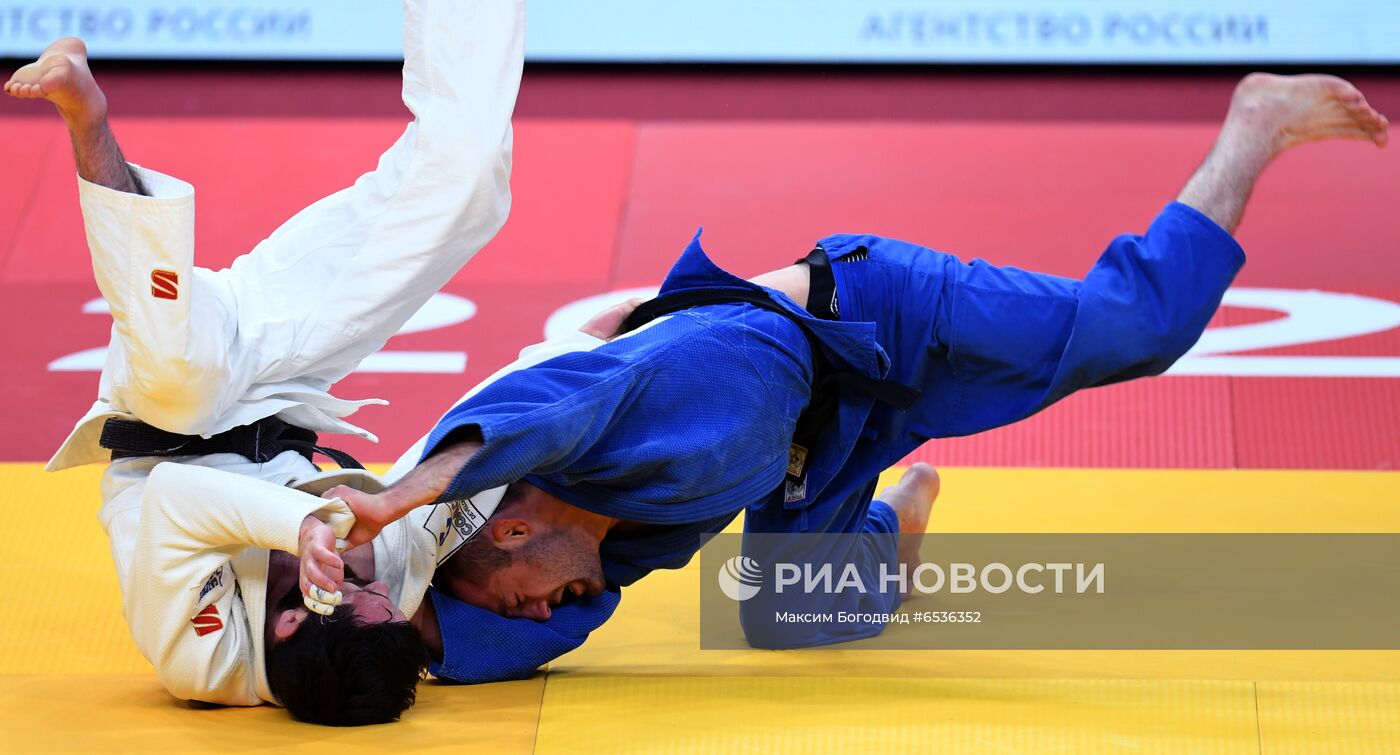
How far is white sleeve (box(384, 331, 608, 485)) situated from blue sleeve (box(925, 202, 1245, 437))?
678 mm

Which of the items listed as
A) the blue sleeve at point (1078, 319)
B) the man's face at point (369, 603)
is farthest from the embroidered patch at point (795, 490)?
the man's face at point (369, 603)

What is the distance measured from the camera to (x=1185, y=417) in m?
4.16

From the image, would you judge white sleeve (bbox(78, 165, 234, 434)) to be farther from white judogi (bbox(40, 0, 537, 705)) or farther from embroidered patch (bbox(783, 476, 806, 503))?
embroidered patch (bbox(783, 476, 806, 503))

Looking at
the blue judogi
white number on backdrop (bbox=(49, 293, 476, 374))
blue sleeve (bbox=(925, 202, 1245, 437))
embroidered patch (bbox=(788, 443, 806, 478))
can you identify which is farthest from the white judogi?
white number on backdrop (bbox=(49, 293, 476, 374))

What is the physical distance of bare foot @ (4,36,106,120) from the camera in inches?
84.8

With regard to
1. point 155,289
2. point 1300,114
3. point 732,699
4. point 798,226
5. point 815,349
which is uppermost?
point 1300,114

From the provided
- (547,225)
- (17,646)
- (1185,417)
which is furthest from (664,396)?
→ (547,225)

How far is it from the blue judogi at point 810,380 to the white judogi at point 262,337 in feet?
Result: 0.92

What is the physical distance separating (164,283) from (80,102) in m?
0.29

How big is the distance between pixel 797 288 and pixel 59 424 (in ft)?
7.63

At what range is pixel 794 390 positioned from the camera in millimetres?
2654

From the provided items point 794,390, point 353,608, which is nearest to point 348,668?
point 353,608

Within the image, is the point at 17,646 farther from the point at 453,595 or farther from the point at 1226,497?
the point at 1226,497

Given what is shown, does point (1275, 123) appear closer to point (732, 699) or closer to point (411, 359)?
point (732, 699)
